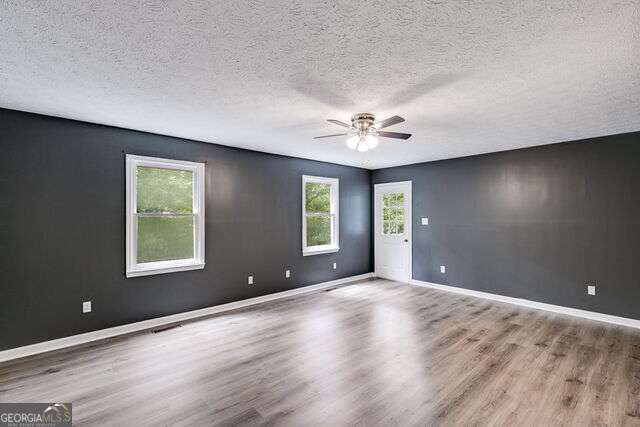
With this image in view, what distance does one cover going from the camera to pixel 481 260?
5.31 metres

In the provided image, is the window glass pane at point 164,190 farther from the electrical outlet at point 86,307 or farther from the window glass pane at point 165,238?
the electrical outlet at point 86,307

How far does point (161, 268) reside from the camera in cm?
396

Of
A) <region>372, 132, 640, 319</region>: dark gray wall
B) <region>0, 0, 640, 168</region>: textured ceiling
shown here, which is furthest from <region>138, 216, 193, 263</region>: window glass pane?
<region>372, 132, 640, 319</region>: dark gray wall

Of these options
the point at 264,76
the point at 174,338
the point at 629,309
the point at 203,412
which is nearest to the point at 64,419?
the point at 203,412

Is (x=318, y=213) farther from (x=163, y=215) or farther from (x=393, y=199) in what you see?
(x=163, y=215)

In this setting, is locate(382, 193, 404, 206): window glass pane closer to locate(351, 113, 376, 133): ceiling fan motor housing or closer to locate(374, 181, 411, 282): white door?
locate(374, 181, 411, 282): white door

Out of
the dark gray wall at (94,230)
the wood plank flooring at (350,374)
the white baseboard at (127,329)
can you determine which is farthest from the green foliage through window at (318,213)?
the wood plank flooring at (350,374)

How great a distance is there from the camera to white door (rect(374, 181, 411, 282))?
6367mm

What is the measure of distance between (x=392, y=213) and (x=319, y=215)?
5.72 feet

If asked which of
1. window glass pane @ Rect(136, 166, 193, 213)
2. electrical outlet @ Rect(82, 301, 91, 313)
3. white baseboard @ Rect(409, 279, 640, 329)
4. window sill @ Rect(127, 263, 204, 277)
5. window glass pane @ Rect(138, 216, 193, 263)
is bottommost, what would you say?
white baseboard @ Rect(409, 279, 640, 329)

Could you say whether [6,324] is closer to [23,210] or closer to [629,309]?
[23,210]

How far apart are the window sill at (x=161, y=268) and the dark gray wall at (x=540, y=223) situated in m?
4.25

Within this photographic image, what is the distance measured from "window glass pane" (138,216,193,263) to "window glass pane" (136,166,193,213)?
0.48ft

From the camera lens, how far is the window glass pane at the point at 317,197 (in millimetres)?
5867
